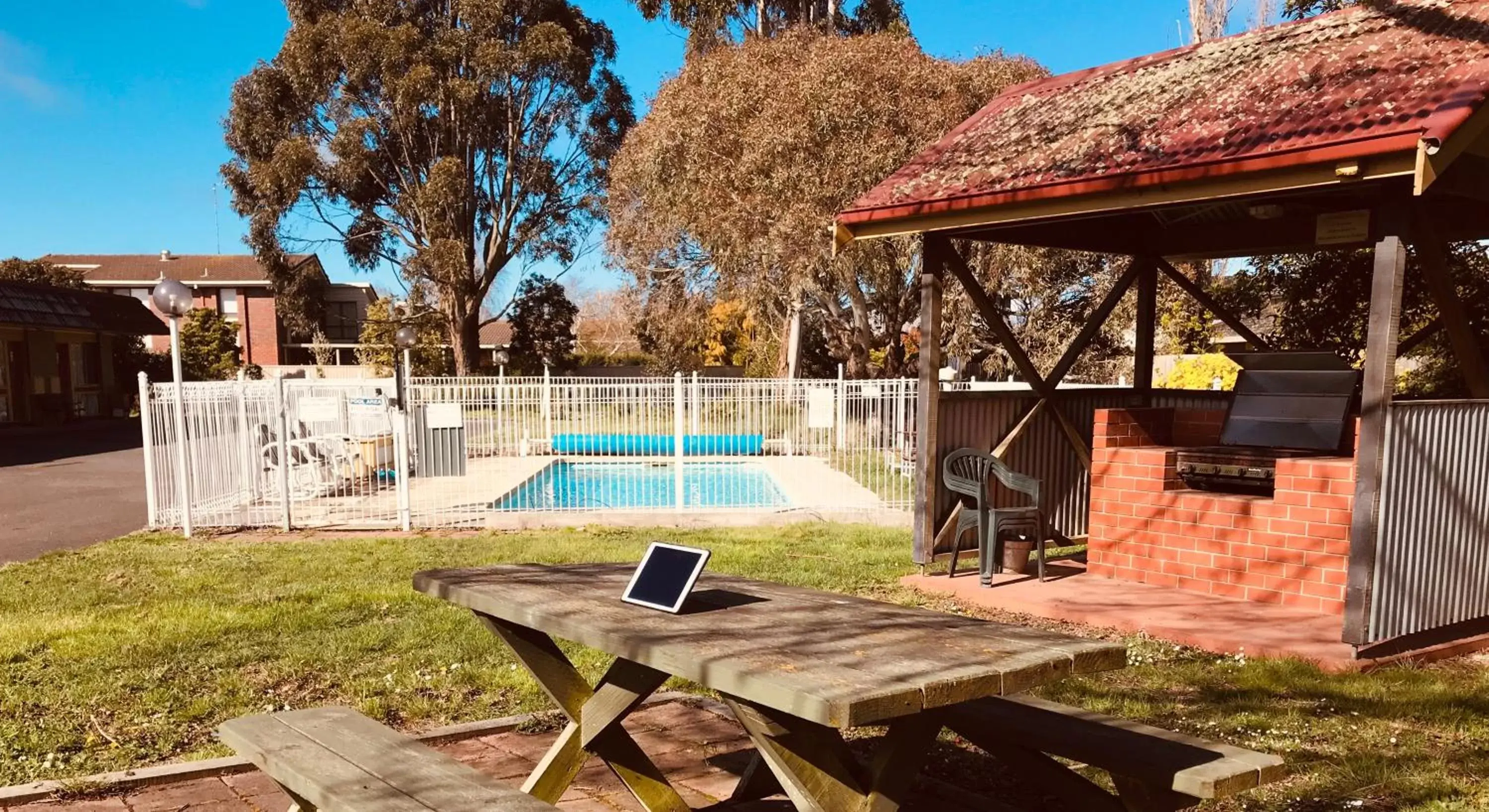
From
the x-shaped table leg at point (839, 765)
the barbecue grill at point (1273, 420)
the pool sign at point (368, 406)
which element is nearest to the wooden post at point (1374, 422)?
the barbecue grill at point (1273, 420)

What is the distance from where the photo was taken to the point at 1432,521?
5.61m

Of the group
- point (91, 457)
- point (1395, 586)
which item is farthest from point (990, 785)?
point (91, 457)

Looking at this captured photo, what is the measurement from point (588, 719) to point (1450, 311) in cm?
563

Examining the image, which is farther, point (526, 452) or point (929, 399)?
point (526, 452)

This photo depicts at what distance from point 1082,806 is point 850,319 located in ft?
72.7

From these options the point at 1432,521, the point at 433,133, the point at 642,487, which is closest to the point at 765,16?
the point at 433,133

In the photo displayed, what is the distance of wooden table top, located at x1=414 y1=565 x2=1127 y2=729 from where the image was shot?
2.14 m

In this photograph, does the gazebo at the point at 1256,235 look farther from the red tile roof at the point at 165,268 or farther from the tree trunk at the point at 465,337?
the red tile roof at the point at 165,268

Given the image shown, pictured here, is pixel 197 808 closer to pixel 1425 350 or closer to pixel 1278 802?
pixel 1278 802

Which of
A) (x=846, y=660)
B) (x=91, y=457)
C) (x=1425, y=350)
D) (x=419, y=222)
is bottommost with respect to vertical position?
(x=91, y=457)

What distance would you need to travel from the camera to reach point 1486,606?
6.04 m

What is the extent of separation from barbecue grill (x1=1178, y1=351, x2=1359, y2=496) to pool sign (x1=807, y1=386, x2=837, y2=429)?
5315 millimetres

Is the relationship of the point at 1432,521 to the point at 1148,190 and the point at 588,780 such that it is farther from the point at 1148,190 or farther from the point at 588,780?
the point at 588,780

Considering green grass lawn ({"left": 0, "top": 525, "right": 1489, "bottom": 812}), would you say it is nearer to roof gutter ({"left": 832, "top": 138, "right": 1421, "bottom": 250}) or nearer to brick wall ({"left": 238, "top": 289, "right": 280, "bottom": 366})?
roof gutter ({"left": 832, "top": 138, "right": 1421, "bottom": 250})
